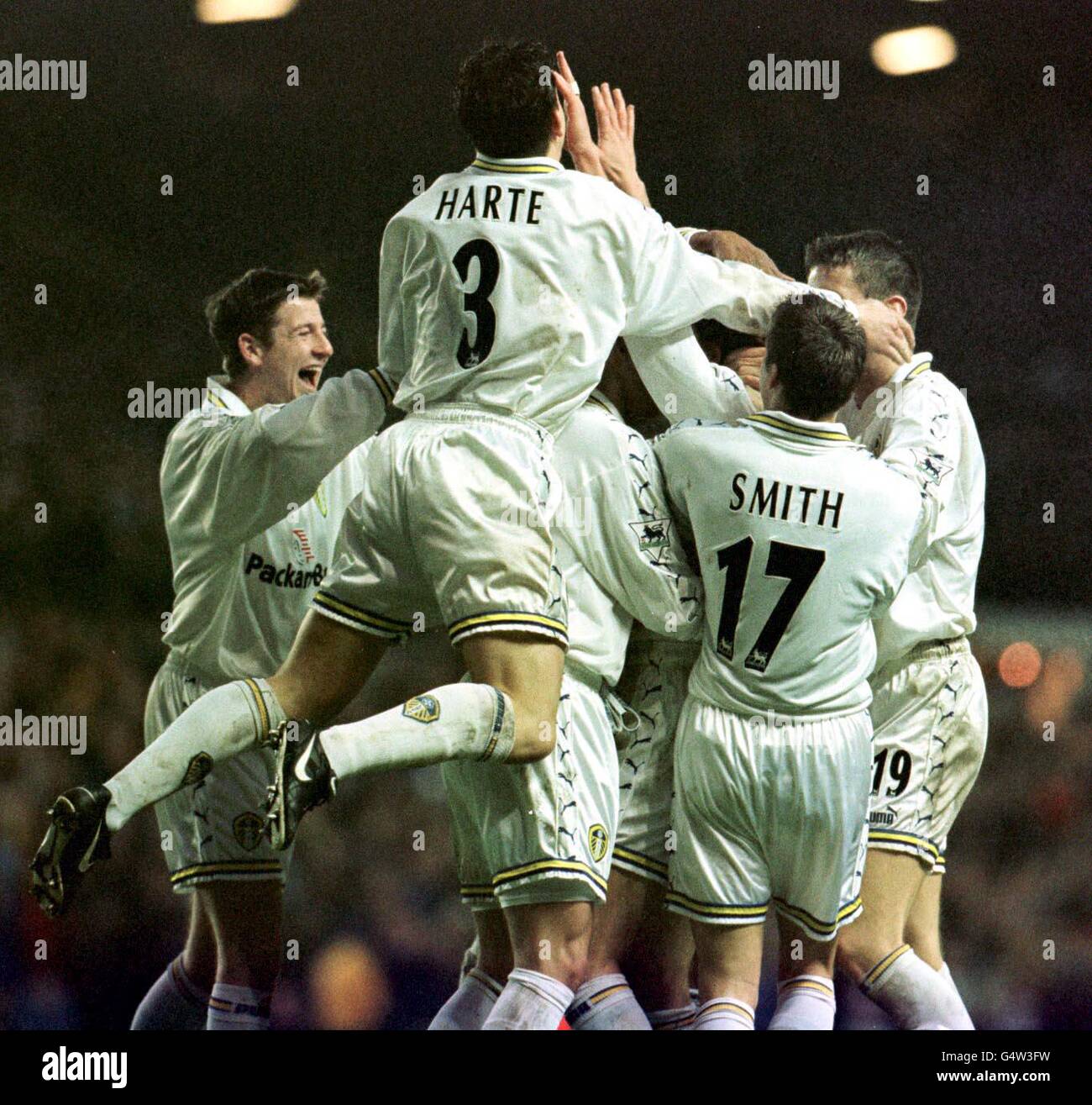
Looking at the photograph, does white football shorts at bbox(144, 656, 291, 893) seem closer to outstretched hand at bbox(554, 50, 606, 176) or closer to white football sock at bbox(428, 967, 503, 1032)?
white football sock at bbox(428, 967, 503, 1032)

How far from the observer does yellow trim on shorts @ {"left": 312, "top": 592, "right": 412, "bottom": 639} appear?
13.3ft

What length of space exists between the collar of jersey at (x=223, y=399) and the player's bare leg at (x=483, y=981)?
4.95 ft

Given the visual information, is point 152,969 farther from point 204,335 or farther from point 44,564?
point 204,335

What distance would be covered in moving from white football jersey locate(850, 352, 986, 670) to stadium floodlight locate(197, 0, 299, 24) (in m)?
2.10

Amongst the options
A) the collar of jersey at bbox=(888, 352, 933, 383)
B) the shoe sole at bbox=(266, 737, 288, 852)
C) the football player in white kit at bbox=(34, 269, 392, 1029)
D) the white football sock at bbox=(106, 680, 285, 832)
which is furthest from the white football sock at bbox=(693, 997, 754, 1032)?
the collar of jersey at bbox=(888, 352, 933, 383)

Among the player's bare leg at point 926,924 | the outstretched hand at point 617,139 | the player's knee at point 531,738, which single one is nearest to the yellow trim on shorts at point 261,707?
the player's knee at point 531,738

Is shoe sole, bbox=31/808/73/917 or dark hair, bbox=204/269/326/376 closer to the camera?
shoe sole, bbox=31/808/73/917

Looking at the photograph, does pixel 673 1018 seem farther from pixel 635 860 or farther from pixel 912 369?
pixel 912 369

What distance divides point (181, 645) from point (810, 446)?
178cm

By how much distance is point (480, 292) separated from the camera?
403 centimetres

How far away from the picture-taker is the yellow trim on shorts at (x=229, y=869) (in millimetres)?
4641

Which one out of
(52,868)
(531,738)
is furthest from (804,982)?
(52,868)

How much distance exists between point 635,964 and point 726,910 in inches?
17.8

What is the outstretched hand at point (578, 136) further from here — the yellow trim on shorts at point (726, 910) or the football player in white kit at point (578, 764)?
the yellow trim on shorts at point (726, 910)
